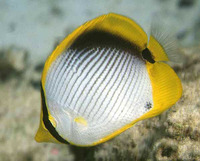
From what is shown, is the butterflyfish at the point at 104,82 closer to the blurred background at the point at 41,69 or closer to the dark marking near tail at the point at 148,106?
the dark marking near tail at the point at 148,106

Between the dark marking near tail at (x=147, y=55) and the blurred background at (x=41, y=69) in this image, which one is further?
the blurred background at (x=41, y=69)

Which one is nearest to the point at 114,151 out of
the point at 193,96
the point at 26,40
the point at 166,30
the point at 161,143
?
the point at 161,143

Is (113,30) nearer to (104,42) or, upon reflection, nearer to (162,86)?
(104,42)

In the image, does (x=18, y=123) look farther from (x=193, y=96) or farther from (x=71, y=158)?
→ (x=193, y=96)

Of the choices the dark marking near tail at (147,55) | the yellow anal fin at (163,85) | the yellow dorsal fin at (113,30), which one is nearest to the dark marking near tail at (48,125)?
the yellow dorsal fin at (113,30)

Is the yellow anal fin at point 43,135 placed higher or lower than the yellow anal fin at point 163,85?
lower

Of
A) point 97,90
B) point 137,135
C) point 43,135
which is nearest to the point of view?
point 97,90

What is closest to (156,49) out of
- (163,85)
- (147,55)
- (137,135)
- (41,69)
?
(147,55)
